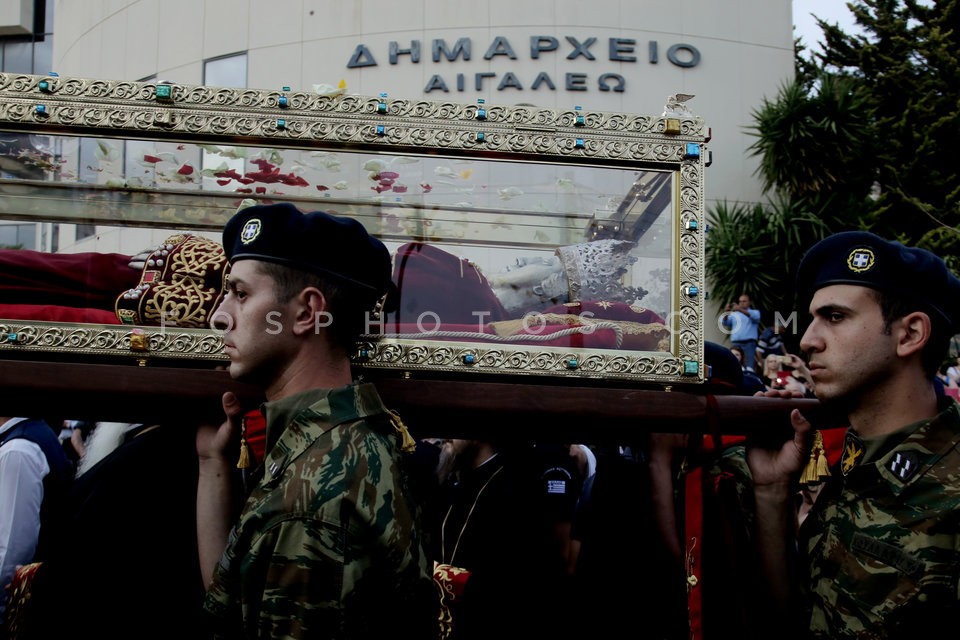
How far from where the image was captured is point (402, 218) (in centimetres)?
257

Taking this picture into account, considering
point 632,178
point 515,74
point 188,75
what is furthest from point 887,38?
point 632,178

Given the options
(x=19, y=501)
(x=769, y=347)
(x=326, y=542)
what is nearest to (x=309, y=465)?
(x=326, y=542)

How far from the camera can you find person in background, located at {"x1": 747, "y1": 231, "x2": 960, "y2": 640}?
6.01ft

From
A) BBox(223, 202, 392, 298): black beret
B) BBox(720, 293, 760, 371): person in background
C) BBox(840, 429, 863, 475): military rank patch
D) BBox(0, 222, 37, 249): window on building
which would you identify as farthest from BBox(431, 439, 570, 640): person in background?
BBox(720, 293, 760, 371): person in background

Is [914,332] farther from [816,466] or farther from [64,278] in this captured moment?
[64,278]

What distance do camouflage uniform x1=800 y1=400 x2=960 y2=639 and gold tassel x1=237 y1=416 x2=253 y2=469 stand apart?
160 cm

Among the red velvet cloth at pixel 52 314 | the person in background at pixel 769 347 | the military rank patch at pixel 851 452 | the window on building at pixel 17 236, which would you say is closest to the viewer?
the military rank patch at pixel 851 452

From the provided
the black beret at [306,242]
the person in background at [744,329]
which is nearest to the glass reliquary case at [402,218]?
the black beret at [306,242]

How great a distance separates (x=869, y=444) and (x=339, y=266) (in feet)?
4.83

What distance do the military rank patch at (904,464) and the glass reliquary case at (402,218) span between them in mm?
571

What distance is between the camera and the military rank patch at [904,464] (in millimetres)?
1919

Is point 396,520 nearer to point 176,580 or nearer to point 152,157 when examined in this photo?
point 176,580

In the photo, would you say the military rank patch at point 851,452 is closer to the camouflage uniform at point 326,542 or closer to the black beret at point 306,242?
the camouflage uniform at point 326,542

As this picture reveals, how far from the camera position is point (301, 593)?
5.25ft
